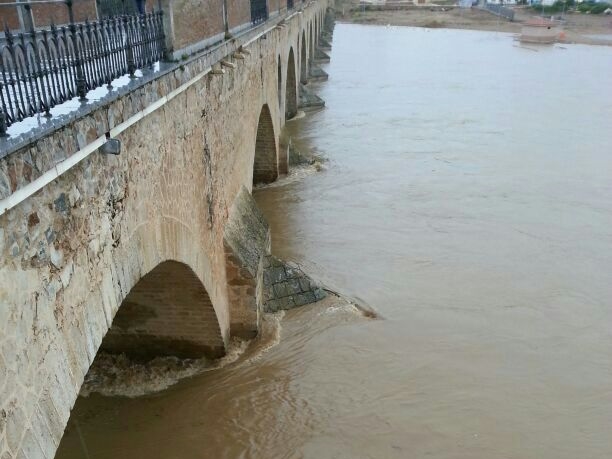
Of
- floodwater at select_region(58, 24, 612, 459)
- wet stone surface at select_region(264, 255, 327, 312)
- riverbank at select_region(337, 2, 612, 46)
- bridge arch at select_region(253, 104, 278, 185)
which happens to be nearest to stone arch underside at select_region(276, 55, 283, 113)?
bridge arch at select_region(253, 104, 278, 185)

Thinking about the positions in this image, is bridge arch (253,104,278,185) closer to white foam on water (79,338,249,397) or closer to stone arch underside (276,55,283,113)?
stone arch underside (276,55,283,113)

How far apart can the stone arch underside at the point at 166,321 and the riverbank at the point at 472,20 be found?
165ft

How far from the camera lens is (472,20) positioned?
62.7 metres

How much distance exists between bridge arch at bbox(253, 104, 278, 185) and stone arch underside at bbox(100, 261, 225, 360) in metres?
6.80

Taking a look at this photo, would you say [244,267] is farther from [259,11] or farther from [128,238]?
[259,11]

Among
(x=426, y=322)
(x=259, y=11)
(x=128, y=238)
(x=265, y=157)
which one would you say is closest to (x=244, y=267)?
(x=128, y=238)

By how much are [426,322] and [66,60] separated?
22.1ft

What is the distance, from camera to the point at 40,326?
2869 mm

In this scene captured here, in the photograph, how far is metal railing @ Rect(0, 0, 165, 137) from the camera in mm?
2941

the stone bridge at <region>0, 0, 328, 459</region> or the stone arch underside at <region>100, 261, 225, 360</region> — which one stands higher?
the stone bridge at <region>0, 0, 328, 459</region>

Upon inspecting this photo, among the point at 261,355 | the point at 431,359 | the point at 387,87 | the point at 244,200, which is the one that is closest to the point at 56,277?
the point at 261,355

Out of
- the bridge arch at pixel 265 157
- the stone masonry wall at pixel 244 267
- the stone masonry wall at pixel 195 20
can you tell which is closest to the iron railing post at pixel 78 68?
the stone masonry wall at pixel 195 20

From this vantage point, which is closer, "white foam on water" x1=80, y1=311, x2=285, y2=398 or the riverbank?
"white foam on water" x1=80, y1=311, x2=285, y2=398

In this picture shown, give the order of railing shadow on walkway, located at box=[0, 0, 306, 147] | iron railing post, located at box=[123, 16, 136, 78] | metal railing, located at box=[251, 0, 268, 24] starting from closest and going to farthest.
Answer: railing shadow on walkway, located at box=[0, 0, 306, 147] < iron railing post, located at box=[123, 16, 136, 78] < metal railing, located at box=[251, 0, 268, 24]
